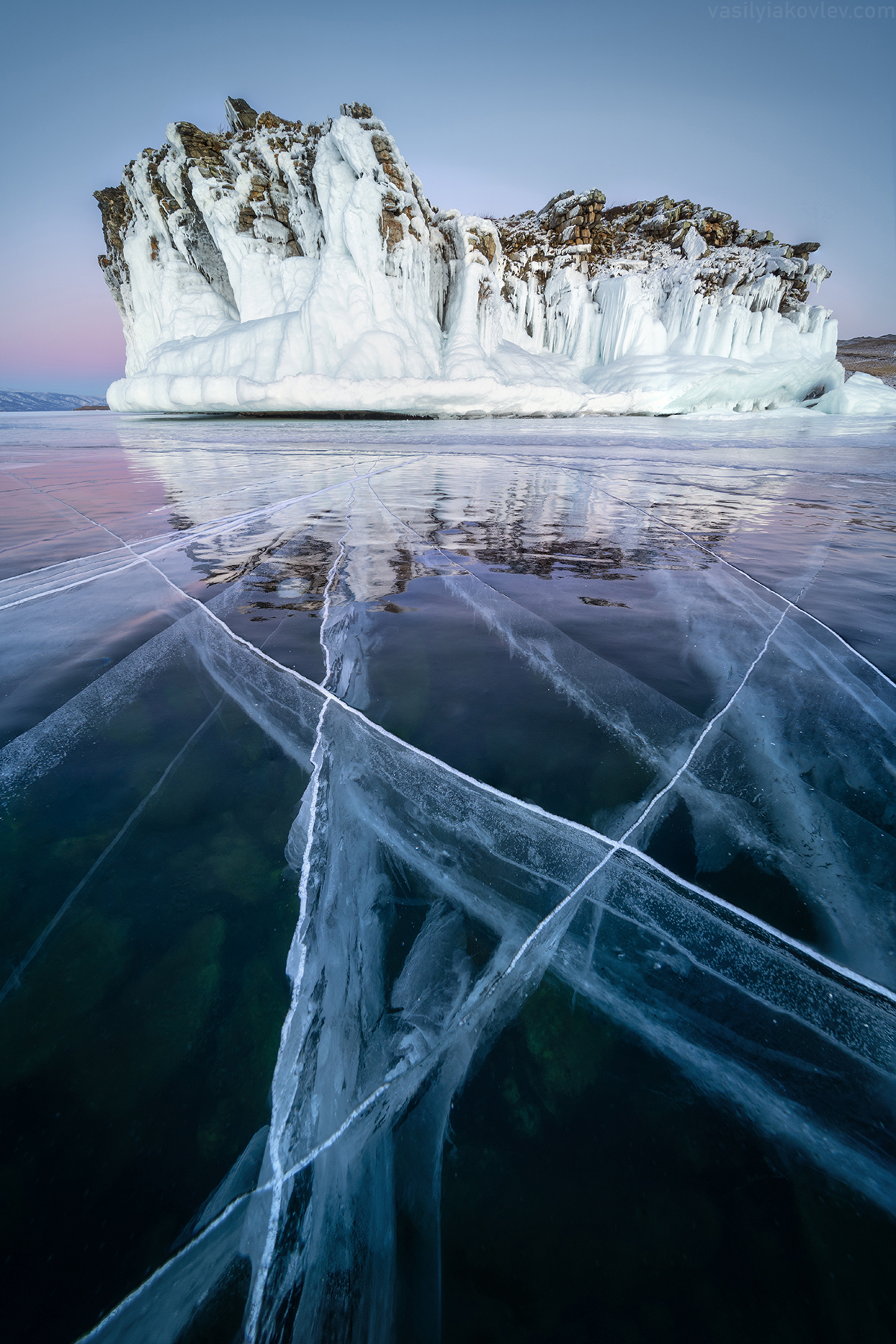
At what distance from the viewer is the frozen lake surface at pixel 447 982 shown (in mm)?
597

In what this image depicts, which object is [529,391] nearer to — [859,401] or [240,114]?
[859,401]

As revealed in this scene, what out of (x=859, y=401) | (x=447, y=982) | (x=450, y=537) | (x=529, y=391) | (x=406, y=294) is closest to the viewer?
(x=447, y=982)

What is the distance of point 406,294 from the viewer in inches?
812

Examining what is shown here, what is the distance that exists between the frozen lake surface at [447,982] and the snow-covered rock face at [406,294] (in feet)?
67.1

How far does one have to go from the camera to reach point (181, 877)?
102 centimetres

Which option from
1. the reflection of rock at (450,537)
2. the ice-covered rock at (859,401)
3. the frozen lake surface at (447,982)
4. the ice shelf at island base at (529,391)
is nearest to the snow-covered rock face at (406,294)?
the ice shelf at island base at (529,391)

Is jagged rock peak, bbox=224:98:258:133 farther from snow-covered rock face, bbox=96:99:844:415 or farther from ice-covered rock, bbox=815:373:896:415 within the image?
ice-covered rock, bbox=815:373:896:415

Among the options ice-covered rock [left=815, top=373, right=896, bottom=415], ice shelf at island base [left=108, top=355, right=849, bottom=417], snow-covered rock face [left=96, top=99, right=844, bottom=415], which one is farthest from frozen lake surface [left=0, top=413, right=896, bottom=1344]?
ice-covered rock [left=815, top=373, right=896, bottom=415]

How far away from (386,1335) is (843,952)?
0.87 m

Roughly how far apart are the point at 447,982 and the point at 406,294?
82.7ft

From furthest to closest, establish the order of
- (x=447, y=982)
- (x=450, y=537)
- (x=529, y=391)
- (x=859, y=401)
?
(x=859, y=401)
(x=529, y=391)
(x=450, y=537)
(x=447, y=982)

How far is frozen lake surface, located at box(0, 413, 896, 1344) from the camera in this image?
1.96ft

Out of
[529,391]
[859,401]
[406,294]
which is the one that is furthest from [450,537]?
[859,401]

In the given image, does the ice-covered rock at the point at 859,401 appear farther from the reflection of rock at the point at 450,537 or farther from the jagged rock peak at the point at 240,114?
the jagged rock peak at the point at 240,114
